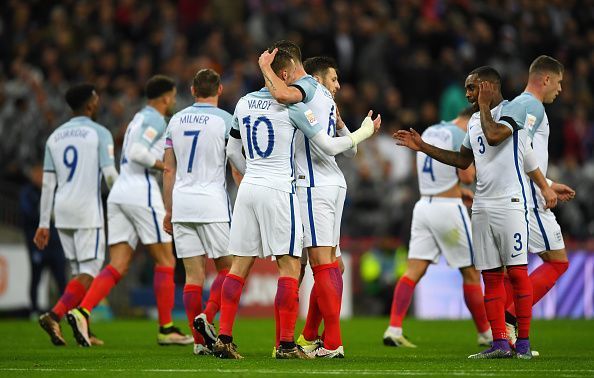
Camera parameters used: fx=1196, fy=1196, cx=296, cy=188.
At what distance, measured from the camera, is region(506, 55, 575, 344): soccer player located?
34.7ft

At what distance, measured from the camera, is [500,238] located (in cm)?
1000

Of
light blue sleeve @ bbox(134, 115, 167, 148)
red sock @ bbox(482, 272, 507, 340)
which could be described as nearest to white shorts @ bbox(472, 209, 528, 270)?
red sock @ bbox(482, 272, 507, 340)

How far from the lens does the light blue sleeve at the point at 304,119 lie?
970 centimetres

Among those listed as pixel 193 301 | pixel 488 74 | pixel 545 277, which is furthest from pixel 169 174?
pixel 545 277

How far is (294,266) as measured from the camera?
9.82 metres

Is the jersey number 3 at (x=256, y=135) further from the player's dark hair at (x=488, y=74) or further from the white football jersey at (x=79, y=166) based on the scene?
the white football jersey at (x=79, y=166)

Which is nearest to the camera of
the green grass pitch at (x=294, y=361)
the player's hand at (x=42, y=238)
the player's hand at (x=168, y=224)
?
the green grass pitch at (x=294, y=361)

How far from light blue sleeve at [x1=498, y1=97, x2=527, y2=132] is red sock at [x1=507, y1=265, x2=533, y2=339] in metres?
1.19

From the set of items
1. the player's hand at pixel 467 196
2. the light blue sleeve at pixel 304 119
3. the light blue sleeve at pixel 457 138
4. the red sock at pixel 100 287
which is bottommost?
the red sock at pixel 100 287

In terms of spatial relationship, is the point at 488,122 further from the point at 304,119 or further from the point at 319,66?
the point at 319,66

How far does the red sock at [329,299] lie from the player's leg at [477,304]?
2.81m

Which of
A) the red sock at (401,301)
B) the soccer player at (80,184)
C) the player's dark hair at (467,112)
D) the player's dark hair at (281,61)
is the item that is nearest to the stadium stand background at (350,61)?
the soccer player at (80,184)

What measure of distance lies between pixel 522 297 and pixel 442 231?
274cm

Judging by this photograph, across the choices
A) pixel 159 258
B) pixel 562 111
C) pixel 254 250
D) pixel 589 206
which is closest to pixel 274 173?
pixel 254 250
